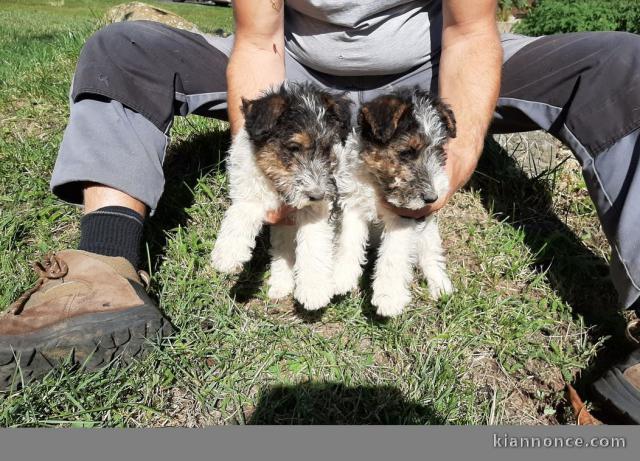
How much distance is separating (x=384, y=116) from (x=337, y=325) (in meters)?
1.45

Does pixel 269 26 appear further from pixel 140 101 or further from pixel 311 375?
pixel 311 375

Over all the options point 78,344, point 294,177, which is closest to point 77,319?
point 78,344

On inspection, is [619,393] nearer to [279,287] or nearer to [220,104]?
[279,287]

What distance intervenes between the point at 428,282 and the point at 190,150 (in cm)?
253

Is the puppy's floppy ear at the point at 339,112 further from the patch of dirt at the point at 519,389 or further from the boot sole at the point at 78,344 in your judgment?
the patch of dirt at the point at 519,389

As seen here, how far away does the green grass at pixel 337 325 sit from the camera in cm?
292

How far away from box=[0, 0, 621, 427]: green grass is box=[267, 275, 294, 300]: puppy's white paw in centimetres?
8

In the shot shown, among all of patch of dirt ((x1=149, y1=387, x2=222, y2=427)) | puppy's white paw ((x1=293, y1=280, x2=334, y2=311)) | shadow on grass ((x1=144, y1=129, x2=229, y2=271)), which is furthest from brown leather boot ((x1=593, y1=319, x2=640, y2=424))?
shadow on grass ((x1=144, y1=129, x2=229, y2=271))

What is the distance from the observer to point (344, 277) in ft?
11.3

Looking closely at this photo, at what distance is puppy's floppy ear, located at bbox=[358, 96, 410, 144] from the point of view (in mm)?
3145

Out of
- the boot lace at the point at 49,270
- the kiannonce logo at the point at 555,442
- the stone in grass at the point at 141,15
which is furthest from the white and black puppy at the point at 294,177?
the stone in grass at the point at 141,15

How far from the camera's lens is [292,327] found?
3.54 metres

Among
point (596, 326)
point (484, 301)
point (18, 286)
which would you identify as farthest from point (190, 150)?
point (596, 326)

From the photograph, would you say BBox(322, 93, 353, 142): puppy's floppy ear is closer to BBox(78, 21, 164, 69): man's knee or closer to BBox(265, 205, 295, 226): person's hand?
BBox(265, 205, 295, 226): person's hand
